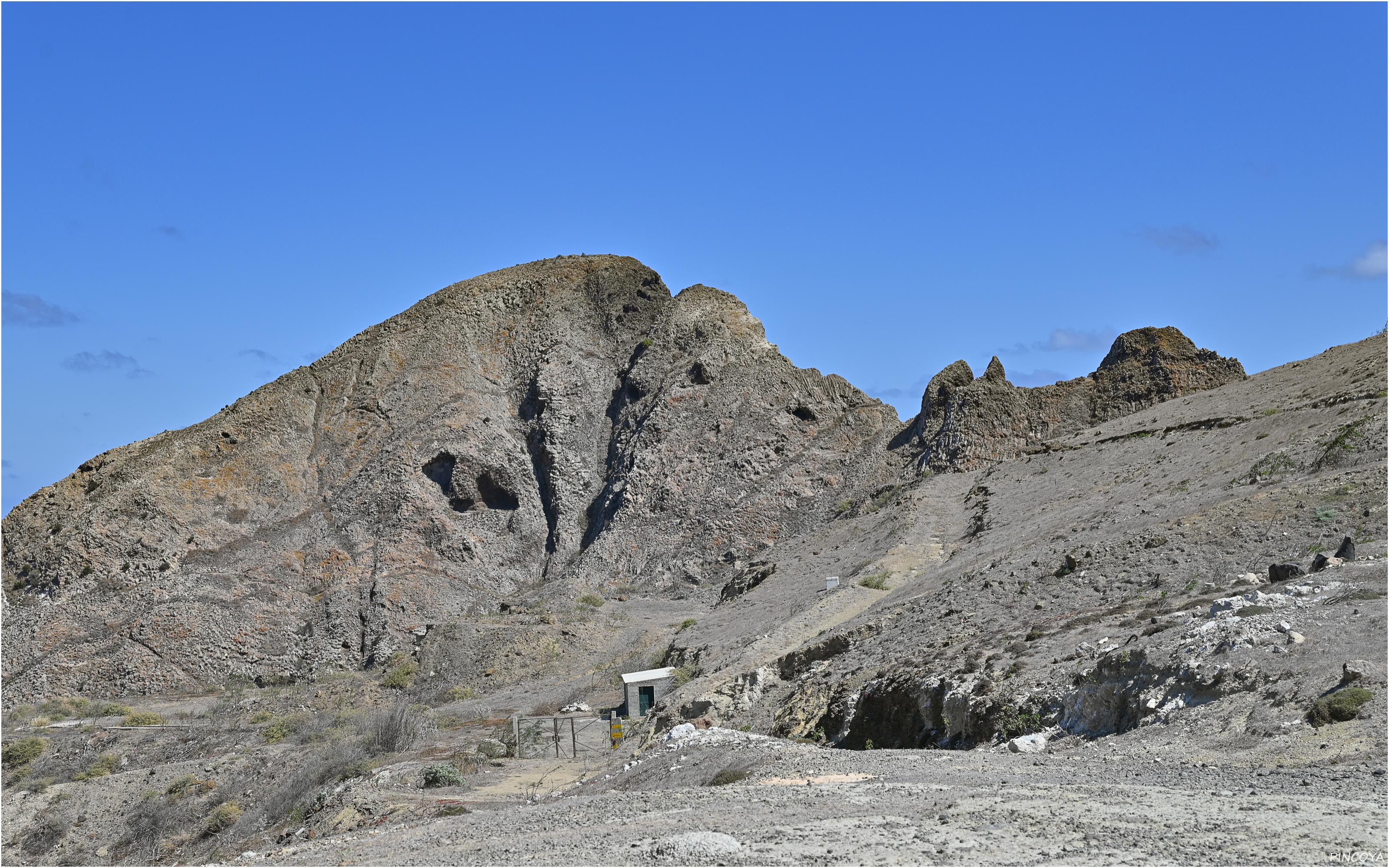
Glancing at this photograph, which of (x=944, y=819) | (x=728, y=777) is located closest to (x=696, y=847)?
(x=944, y=819)

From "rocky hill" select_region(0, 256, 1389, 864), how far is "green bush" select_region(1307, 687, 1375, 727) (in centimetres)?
4

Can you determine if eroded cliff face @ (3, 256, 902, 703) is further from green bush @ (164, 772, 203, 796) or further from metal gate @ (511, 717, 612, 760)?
metal gate @ (511, 717, 612, 760)

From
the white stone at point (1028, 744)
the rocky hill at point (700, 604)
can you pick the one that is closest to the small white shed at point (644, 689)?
the rocky hill at point (700, 604)

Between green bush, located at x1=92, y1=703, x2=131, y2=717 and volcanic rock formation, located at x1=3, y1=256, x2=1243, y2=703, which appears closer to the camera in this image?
green bush, located at x1=92, y1=703, x2=131, y2=717

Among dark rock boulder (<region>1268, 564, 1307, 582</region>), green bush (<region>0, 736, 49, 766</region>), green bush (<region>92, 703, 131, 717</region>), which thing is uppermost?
green bush (<region>92, 703, 131, 717</region>)

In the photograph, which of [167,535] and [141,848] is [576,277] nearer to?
[167,535]

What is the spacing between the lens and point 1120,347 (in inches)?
2119

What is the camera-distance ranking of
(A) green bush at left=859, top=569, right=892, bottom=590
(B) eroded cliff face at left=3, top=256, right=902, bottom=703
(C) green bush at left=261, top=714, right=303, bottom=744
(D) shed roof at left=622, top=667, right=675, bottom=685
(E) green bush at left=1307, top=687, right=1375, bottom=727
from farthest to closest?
(B) eroded cliff face at left=3, top=256, right=902, bottom=703
(A) green bush at left=859, top=569, right=892, bottom=590
(C) green bush at left=261, top=714, right=303, bottom=744
(D) shed roof at left=622, top=667, right=675, bottom=685
(E) green bush at left=1307, top=687, right=1375, bottom=727

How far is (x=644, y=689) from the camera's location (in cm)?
3122

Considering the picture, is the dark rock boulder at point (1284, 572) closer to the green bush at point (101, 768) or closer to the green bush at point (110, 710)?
the green bush at point (101, 768)

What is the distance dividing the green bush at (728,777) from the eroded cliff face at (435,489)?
3497 centimetres

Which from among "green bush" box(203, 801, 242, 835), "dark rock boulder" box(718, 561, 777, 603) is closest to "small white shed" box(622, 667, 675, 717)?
"green bush" box(203, 801, 242, 835)

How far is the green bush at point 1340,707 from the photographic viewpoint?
44.3ft

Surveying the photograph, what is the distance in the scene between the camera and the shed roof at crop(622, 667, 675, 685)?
31328mm
